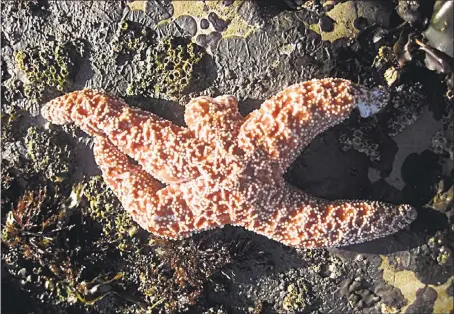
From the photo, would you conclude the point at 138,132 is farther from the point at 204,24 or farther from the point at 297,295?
the point at 297,295

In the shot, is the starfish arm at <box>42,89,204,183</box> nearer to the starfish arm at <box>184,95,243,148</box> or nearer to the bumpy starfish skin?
the bumpy starfish skin

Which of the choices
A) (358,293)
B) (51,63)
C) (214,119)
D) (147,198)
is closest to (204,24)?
(214,119)

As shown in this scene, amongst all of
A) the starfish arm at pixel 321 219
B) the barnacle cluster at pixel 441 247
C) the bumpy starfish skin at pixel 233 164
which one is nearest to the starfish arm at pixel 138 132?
the bumpy starfish skin at pixel 233 164

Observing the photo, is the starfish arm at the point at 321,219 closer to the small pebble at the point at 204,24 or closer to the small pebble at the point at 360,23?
the small pebble at the point at 360,23

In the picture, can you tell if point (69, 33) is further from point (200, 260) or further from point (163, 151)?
point (200, 260)

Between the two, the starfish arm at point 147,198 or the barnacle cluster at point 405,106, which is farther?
the barnacle cluster at point 405,106

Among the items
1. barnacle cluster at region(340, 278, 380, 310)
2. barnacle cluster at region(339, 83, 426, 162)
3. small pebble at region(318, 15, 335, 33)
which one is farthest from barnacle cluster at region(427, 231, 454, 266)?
small pebble at region(318, 15, 335, 33)

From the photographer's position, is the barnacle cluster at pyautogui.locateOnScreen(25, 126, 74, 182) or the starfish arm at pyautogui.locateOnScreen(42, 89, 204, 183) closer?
the starfish arm at pyautogui.locateOnScreen(42, 89, 204, 183)

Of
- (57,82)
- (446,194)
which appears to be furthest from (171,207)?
(446,194)
